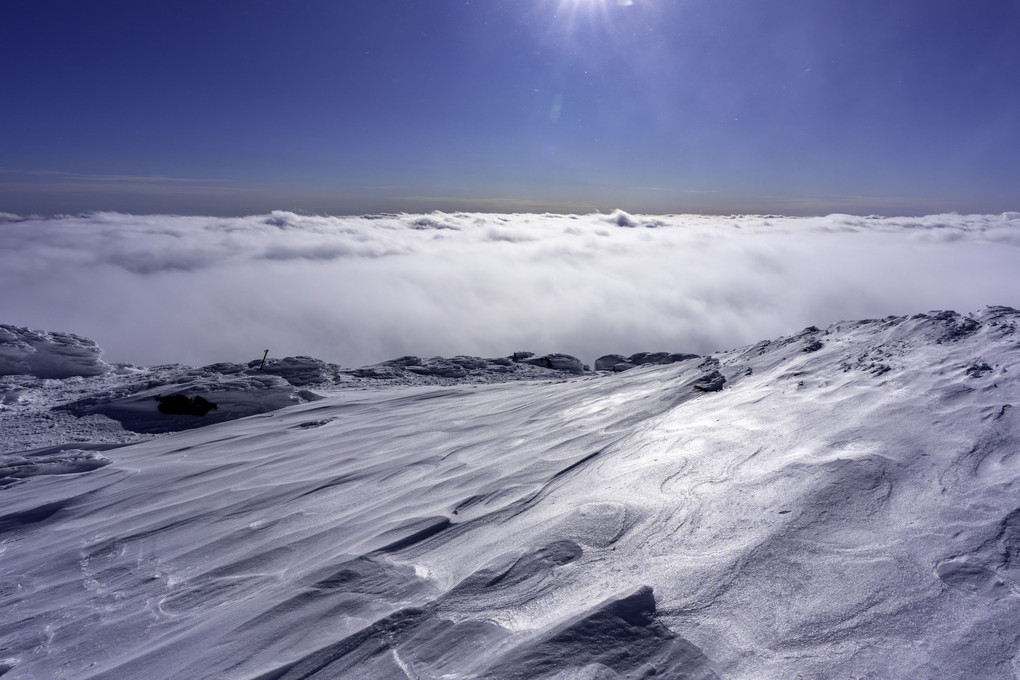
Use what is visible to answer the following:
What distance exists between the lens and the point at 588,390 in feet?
28.0

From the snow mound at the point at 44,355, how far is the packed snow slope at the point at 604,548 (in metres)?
7.45

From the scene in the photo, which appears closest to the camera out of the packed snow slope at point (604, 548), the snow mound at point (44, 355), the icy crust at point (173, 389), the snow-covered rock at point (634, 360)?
the packed snow slope at point (604, 548)

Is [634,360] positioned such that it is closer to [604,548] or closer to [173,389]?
[173,389]

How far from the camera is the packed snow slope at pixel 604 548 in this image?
208 centimetres

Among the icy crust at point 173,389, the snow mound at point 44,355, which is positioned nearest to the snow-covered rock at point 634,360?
the icy crust at point 173,389

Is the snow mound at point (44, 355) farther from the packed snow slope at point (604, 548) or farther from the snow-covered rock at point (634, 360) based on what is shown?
the snow-covered rock at point (634, 360)

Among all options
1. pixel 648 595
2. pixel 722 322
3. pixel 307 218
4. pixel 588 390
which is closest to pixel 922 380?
pixel 648 595

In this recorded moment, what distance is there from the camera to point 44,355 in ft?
40.8

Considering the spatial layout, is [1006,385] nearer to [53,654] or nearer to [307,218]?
[53,654]

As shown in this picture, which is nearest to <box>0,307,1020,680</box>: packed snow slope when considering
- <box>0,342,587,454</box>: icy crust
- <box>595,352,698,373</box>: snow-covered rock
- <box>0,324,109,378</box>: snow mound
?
<box>0,342,587,454</box>: icy crust

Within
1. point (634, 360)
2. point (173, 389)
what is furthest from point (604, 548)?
point (634, 360)

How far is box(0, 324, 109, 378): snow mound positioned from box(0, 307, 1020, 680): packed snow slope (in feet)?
24.4

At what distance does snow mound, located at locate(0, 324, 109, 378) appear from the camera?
11891mm

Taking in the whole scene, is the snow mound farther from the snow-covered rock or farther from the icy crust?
the snow-covered rock
